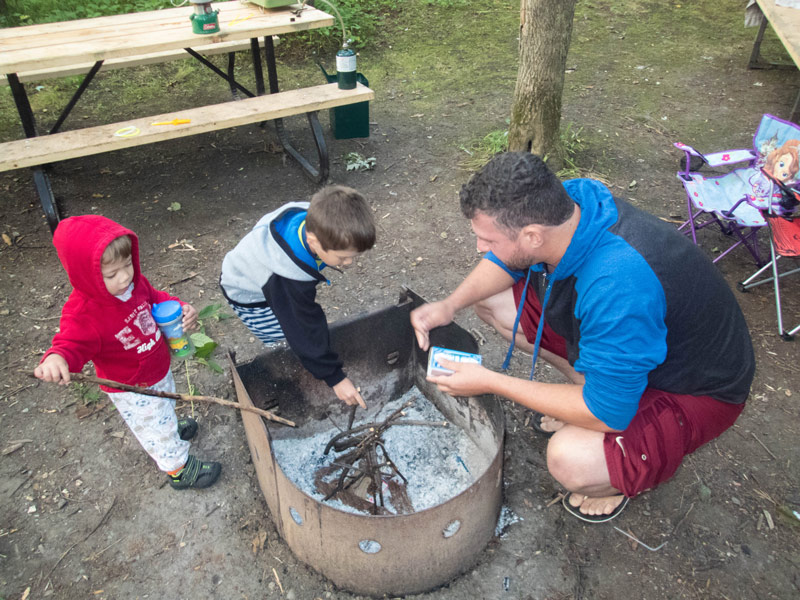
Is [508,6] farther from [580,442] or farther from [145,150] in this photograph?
[580,442]

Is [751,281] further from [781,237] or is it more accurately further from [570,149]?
[570,149]

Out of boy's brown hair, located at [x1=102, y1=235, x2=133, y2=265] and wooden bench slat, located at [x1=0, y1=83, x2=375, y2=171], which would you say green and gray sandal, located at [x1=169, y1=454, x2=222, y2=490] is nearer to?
boy's brown hair, located at [x1=102, y1=235, x2=133, y2=265]

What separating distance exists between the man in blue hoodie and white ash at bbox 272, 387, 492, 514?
1.63ft

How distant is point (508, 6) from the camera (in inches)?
312

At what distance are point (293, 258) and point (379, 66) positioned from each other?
15.8 ft

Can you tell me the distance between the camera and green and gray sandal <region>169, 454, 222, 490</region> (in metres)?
2.41

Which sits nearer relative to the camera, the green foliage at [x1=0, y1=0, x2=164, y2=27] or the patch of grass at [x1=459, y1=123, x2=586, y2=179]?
the patch of grass at [x1=459, y1=123, x2=586, y2=179]

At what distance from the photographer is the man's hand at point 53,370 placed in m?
1.73

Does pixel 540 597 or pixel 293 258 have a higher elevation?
pixel 293 258

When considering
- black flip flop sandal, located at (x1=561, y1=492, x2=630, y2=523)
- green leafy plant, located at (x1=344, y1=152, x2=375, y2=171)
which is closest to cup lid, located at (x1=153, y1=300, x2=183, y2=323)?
black flip flop sandal, located at (x1=561, y1=492, x2=630, y2=523)

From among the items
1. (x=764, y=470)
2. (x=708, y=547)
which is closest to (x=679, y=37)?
(x=764, y=470)

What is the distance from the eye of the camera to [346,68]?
4.23 metres

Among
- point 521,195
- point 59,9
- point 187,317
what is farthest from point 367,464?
point 59,9

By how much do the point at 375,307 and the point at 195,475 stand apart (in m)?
1.42
